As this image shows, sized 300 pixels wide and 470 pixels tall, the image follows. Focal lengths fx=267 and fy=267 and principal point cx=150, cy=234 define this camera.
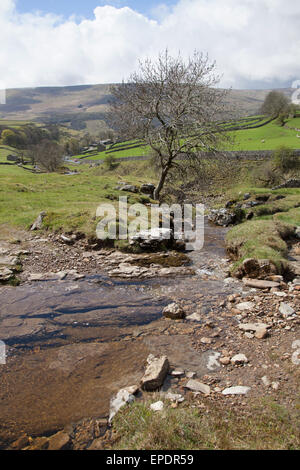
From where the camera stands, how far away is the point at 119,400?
4664 mm

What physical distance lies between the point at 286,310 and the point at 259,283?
74.5 inches

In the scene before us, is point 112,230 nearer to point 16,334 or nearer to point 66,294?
point 66,294

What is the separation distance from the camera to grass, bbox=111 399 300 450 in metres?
3.50

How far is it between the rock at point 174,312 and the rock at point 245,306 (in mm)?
1671

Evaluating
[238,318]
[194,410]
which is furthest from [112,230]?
[194,410]

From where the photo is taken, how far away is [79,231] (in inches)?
570

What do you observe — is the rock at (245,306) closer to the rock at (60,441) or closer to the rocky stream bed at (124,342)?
the rocky stream bed at (124,342)

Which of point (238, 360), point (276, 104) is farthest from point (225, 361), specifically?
point (276, 104)

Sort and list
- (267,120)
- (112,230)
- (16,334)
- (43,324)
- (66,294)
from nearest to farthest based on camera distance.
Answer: (16,334), (43,324), (66,294), (112,230), (267,120)

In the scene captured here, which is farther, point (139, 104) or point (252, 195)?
point (252, 195)

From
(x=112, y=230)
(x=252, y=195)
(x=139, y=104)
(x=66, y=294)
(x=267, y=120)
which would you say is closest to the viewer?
(x=66, y=294)

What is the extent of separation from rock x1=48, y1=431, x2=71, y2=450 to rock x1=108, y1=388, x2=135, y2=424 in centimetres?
68

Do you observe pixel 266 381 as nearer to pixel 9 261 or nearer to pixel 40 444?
pixel 40 444

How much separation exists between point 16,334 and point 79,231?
7998 mm
